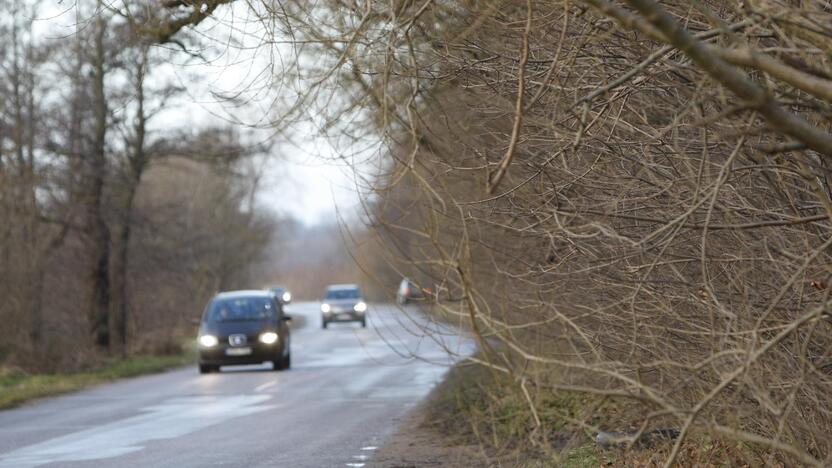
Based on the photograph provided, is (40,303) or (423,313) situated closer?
(423,313)

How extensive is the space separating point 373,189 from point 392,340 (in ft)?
106

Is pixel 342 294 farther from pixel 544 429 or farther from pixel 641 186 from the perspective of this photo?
pixel 544 429

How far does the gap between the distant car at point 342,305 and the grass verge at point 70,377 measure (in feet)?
62.3

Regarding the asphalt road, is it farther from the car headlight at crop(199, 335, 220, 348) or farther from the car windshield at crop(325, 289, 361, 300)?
the car windshield at crop(325, 289, 361, 300)

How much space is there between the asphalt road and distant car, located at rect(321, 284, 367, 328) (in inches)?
996

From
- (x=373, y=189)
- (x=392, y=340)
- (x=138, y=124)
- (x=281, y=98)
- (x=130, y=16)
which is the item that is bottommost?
(x=392, y=340)

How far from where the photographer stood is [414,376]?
25109 mm

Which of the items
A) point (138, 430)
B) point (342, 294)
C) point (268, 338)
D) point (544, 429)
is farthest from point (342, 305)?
point (544, 429)

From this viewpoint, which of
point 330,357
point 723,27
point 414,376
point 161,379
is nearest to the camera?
point 723,27

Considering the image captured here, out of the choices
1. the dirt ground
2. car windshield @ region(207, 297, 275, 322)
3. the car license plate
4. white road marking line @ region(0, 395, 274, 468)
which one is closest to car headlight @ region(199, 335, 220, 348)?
the car license plate

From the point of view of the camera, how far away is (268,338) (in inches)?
→ 1058

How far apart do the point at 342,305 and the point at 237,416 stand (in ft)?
124

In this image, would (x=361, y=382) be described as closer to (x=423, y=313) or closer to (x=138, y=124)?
(x=138, y=124)

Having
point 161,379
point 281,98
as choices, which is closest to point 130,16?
point 281,98
